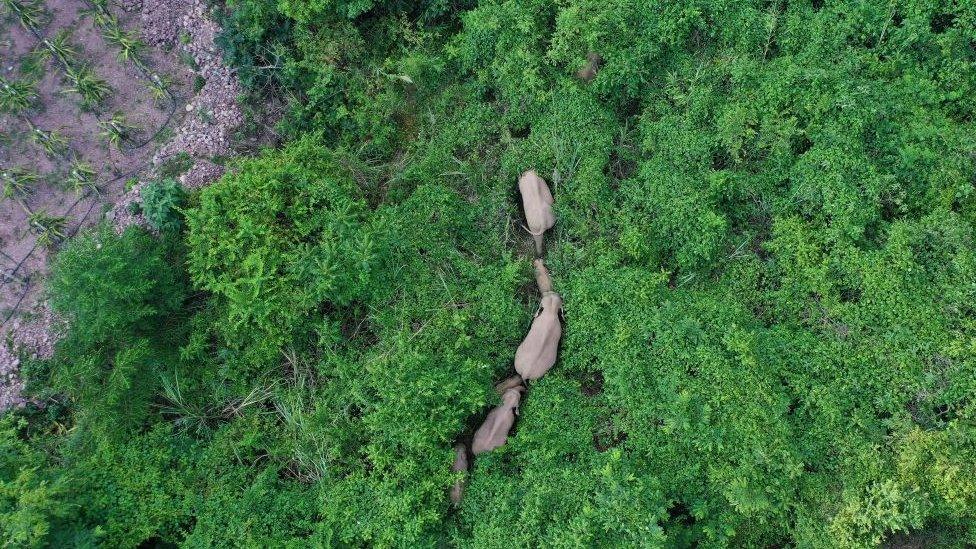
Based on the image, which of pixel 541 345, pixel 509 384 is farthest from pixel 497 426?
pixel 541 345

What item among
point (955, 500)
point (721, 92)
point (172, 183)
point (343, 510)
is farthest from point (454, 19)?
point (955, 500)

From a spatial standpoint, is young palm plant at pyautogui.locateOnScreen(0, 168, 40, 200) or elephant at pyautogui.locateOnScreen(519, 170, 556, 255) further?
young palm plant at pyautogui.locateOnScreen(0, 168, 40, 200)

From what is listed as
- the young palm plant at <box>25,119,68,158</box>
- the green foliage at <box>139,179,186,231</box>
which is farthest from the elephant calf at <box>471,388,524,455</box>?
the young palm plant at <box>25,119,68,158</box>

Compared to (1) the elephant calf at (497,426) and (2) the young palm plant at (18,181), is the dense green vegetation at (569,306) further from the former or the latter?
(2) the young palm plant at (18,181)

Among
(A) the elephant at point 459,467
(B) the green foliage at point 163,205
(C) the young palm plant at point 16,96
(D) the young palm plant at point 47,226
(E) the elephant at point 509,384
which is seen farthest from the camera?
(C) the young palm plant at point 16,96

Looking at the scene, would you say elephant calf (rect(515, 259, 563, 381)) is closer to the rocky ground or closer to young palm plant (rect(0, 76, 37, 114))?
the rocky ground

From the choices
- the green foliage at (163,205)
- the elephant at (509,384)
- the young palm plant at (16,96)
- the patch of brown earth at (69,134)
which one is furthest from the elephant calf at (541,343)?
the young palm plant at (16,96)
